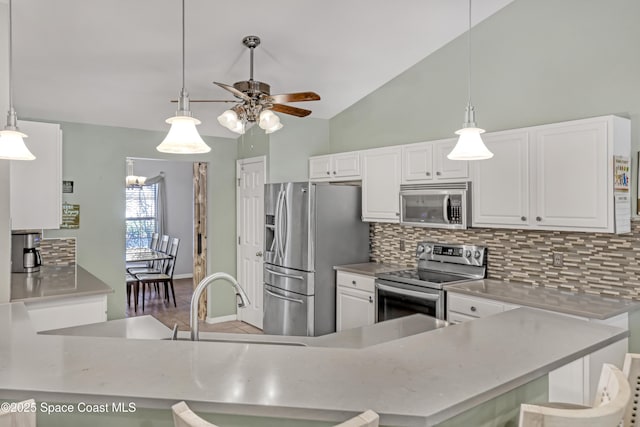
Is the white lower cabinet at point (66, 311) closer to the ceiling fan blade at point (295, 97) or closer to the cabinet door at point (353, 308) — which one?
the ceiling fan blade at point (295, 97)

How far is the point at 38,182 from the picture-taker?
301 cm

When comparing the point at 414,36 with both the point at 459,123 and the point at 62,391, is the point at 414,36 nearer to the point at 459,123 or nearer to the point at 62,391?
the point at 459,123

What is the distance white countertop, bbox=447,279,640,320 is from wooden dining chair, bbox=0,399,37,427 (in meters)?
2.60

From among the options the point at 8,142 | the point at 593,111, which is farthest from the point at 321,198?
the point at 8,142

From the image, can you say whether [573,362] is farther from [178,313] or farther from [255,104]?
[178,313]

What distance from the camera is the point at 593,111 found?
2.98 m

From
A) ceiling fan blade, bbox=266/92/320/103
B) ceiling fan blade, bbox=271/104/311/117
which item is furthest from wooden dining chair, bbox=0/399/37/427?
ceiling fan blade, bbox=271/104/311/117

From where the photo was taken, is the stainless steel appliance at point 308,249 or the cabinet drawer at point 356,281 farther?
the stainless steel appliance at point 308,249

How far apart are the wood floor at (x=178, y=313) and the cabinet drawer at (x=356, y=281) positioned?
138 cm

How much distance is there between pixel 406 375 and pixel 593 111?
103 inches

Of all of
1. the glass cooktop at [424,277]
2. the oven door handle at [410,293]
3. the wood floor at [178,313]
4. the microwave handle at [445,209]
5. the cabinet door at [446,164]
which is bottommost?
the wood floor at [178,313]

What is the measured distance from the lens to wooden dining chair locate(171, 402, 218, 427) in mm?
970

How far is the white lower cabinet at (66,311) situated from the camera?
8.99ft

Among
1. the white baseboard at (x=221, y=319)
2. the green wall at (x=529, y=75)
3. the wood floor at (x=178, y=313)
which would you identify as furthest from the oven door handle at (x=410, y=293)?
the white baseboard at (x=221, y=319)
